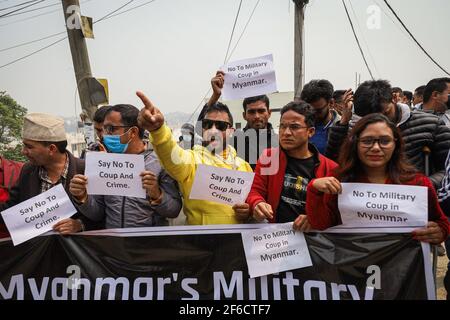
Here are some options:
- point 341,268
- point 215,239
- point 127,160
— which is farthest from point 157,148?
point 341,268

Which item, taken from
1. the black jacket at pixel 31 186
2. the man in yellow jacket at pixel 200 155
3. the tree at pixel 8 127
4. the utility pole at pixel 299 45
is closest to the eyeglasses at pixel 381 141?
the man in yellow jacket at pixel 200 155

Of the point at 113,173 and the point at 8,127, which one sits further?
the point at 8,127

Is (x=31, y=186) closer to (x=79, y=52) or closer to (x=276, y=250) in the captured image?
(x=276, y=250)

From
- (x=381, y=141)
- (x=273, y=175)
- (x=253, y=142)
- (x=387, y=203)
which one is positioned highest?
(x=253, y=142)

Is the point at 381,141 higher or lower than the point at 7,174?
lower

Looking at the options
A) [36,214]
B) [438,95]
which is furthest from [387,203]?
[438,95]

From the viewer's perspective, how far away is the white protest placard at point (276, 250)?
2.45 metres

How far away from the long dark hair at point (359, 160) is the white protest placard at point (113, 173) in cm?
126

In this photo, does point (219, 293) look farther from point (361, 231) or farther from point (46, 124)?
point (46, 124)

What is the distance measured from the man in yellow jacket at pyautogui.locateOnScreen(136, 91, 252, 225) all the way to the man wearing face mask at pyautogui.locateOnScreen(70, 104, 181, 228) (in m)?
0.13

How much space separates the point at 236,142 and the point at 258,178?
0.90 m

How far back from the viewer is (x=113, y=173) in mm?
2512

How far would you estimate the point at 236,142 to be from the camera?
142 inches

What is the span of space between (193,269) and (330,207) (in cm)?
95
